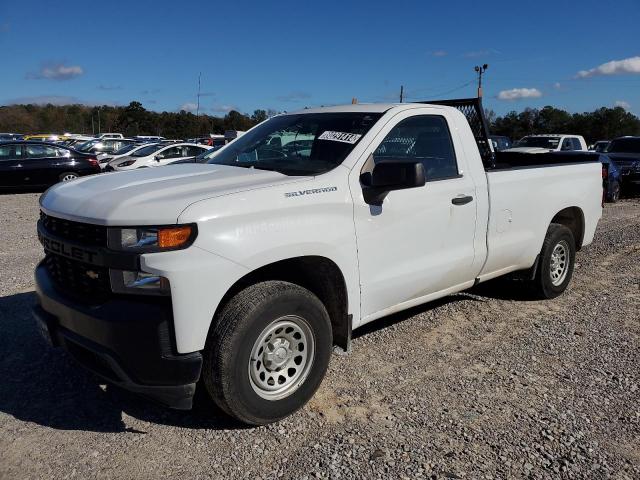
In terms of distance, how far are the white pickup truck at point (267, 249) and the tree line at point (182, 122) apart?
60.9 m

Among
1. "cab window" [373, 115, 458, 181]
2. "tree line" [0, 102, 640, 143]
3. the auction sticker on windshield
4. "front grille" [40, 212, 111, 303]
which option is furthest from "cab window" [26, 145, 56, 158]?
"tree line" [0, 102, 640, 143]

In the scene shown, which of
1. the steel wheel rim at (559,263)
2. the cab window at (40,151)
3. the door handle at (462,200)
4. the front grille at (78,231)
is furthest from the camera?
the cab window at (40,151)

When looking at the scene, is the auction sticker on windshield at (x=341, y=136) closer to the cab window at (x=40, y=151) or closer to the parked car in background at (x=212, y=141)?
the cab window at (x=40, y=151)

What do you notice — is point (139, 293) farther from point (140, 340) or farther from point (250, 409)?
point (250, 409)

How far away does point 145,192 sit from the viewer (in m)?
3.16

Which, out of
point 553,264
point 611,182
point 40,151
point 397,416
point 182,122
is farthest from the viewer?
point 182,122

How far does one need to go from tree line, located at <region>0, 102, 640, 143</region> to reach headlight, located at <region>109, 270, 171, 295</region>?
62317mm

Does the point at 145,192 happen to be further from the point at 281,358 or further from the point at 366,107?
the point at 366,107

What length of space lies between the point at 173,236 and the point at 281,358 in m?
1.01

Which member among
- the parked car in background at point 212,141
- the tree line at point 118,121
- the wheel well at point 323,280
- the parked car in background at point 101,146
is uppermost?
the tree line at point 118,121

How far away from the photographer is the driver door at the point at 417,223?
12.3 feet

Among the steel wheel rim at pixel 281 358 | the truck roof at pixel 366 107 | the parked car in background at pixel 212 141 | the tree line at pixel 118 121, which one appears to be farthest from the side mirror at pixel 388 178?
the tree line at pixel 118 121

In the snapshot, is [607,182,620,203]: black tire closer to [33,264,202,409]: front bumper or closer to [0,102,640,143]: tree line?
[33,264,202,409]: front bumper

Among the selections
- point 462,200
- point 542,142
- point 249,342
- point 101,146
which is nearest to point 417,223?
point 462,200
